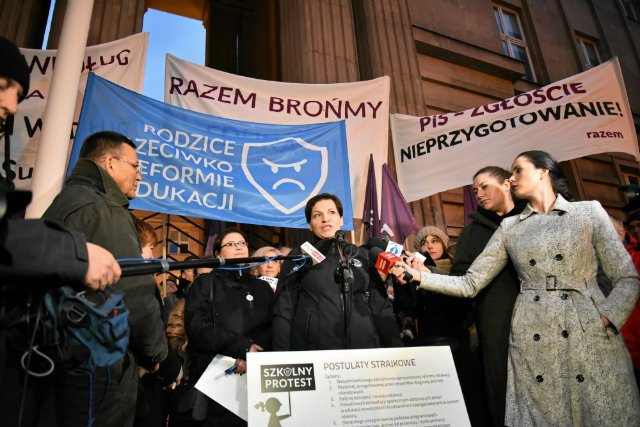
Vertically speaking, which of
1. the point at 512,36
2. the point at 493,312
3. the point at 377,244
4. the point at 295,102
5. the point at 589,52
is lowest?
the point at 493,312

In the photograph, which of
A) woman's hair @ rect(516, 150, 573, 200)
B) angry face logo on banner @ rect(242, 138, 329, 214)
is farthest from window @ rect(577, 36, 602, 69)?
woman's hair @ rect(516, 150, 573, 200)

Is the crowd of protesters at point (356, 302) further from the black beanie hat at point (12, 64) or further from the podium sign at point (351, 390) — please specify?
the podium sign at point (351, 390)

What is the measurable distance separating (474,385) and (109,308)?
248cm

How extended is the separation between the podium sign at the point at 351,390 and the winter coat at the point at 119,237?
511 mm

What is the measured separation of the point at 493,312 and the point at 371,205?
3099mm

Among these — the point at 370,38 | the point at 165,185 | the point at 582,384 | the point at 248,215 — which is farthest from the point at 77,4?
the point at 370,38

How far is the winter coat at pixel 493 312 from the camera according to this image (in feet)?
7.50

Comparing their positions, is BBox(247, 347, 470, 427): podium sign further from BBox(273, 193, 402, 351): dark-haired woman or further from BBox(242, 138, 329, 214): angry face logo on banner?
BBox(242, 138, 329, 214): angry face logo on banner

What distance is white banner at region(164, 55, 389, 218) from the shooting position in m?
5.32

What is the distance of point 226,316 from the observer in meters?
3.02

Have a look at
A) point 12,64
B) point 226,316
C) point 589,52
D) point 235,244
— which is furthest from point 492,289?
point 589,52

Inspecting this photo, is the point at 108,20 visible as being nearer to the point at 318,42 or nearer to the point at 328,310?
the point at 318,42

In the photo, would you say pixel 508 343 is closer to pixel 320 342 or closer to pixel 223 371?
pixel 320 342

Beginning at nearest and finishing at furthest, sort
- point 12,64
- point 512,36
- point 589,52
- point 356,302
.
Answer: point 12,64
point 356,302
point 512,36
point 589,52
